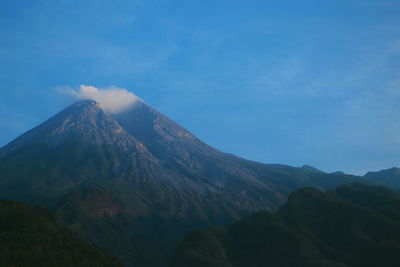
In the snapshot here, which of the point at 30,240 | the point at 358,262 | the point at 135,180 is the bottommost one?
the point at 358,262

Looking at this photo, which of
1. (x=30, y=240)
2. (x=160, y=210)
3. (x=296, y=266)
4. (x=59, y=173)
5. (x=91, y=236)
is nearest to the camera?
(x=30, y=240)

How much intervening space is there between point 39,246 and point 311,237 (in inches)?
2950

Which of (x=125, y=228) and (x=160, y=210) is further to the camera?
(x=160, y=210)

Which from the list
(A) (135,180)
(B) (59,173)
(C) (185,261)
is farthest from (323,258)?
(B) (59,173)

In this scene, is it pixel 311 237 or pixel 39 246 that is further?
pixel 311 237

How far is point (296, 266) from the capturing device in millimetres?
95938

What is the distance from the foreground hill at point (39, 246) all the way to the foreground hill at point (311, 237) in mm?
42481

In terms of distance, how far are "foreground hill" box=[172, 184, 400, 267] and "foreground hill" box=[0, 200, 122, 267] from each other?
42.5 metres

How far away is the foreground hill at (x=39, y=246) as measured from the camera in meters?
49.4

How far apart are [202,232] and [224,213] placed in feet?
223

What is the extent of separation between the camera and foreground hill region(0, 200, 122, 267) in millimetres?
49406

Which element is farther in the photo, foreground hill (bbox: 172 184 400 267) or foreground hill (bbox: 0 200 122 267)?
foreground hill (bbox: 172 184 400 267)

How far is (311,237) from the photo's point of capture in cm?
11250

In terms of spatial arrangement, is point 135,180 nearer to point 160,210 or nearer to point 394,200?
point 160,210
